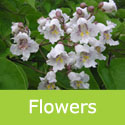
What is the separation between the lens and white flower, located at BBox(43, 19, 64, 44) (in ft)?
3.18

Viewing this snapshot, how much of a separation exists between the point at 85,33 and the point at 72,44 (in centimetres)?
7

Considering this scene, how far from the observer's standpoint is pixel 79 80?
0.93 metres

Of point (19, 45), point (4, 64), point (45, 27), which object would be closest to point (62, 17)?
point (45, 27)

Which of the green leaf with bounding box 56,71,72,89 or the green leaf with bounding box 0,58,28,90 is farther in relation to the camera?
the green leaf with bounding box 56,71,72,89

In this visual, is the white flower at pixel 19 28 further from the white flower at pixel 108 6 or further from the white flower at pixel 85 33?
the white flower at pixel 108 6

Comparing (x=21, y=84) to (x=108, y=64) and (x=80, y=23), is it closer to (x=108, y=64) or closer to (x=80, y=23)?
(x=80, y=23)

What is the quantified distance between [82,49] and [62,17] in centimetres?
18

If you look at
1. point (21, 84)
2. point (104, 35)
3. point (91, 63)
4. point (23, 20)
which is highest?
point (23, 20)

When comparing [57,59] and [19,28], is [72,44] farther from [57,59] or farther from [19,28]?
[19,28]

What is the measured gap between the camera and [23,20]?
4.12 ft

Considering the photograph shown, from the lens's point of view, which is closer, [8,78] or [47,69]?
[8,78]

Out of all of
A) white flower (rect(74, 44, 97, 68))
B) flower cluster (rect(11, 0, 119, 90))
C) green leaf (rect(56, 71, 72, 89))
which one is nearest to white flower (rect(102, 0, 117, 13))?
flower cluster (rect(11, 0, 119, 90))

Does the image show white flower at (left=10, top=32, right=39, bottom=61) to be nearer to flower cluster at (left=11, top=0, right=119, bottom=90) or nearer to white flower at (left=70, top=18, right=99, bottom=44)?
flower cluster at (left=11, top=0, right=119, bottom=90)

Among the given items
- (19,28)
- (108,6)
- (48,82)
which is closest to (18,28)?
(19,28)
